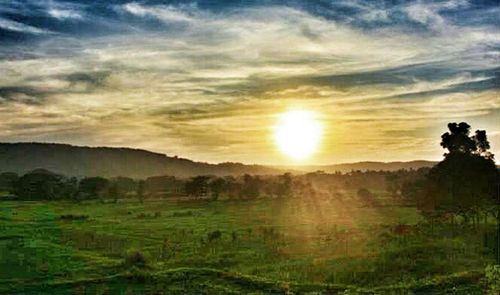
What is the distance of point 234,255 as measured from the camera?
4284cm

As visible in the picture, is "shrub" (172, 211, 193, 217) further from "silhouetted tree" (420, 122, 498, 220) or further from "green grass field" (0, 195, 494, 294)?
"silhouetted tree" (420, 122, 498, 220)

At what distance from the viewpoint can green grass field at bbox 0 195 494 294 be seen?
27453mm

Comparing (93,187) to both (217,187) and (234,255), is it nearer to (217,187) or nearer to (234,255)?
(217,187)

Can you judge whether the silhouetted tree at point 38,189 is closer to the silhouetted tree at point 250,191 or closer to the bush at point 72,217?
the silhouetted tree at point 250,191

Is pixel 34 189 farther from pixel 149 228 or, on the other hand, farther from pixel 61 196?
pixel 149 228

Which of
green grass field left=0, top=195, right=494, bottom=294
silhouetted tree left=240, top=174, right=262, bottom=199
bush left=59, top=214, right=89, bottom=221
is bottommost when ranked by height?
green grass field left=0, top=195, right=494, bottom=294

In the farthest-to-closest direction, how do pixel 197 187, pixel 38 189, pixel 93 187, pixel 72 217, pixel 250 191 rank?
pixel 93 187, pixel 197 187, pixel 38 189, pixel 250 191, pixel 72 217

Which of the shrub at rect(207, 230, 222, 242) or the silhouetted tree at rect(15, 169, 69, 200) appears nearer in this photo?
the shrub at rect(207, 230, 222, 242)

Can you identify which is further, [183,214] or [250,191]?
[250,191]

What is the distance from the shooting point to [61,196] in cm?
11831

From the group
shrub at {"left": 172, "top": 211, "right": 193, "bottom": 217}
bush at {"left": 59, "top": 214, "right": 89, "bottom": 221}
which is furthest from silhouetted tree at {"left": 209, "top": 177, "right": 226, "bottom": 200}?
bush at {"left": 59, "top": 214, "right": 89, "bottom": 221}

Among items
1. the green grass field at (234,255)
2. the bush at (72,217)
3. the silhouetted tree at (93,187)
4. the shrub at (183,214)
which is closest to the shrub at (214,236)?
the green grass field at (234,255)

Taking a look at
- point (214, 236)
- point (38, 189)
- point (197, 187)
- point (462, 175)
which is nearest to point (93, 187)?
point (38, 189)

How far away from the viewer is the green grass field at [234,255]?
90.1 ft
